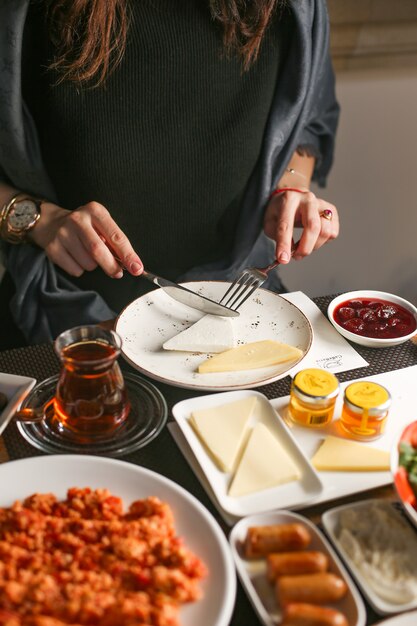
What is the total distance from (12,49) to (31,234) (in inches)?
15.0

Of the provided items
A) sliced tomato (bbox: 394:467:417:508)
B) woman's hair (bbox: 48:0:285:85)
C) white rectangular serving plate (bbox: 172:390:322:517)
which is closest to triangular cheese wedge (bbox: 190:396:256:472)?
white rectangular serving plate (bbox: 172:390:322:517)

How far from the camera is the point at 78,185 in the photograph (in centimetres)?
151

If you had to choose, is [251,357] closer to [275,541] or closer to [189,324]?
[189,324]

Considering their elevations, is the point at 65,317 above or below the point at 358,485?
below

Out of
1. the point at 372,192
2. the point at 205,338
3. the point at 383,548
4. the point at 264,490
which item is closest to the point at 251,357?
the point at 205,338

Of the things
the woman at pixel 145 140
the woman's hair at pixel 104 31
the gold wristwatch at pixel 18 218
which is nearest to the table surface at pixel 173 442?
the woman at pixel 145 140

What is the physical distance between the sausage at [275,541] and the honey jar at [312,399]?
233 millimetres

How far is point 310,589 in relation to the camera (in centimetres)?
68

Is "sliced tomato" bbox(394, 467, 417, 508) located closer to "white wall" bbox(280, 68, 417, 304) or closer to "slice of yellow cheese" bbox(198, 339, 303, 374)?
"slice of yellow cheese" bbox(198, 339, 303, 374)

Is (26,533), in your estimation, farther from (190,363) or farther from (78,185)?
(78,185)

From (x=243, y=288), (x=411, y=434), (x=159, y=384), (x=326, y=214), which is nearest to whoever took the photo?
(x=411, y=434)

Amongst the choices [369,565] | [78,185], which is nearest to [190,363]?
[369,565]

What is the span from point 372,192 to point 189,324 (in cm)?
162

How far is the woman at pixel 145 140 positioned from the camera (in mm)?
1326
